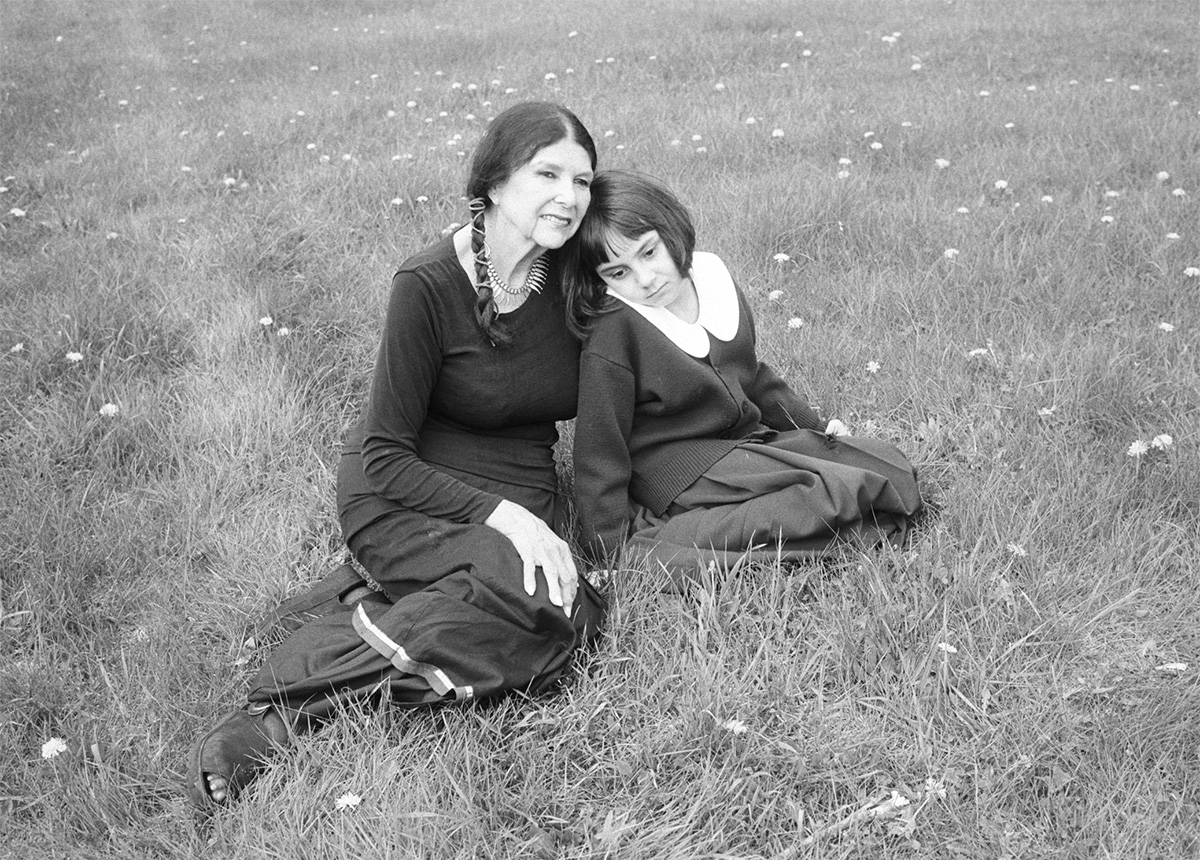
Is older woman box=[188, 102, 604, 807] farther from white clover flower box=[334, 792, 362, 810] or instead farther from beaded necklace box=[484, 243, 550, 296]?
white clover flower box=[334, 792, 362, 810]

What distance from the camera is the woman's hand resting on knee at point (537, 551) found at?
247 cm

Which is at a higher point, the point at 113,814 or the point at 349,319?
the point at 349,319

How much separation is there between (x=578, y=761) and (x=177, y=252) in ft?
11.9

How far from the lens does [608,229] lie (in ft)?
9.29

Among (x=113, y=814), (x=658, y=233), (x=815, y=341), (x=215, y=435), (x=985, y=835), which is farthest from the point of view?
(x=815, y=341)

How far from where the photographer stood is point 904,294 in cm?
423

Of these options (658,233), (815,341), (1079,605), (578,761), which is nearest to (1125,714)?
(1079,605)

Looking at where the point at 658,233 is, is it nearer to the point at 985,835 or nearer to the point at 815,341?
the point at 815,341

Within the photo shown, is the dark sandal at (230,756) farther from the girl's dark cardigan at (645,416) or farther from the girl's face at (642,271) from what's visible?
the girl's face at (642,271)

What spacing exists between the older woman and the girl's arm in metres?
0.12

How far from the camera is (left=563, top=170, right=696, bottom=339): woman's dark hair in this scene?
2820 millimetres

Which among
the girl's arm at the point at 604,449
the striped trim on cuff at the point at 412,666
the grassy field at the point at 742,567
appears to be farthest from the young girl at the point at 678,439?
the striped trim on cuff at the point at 412,666

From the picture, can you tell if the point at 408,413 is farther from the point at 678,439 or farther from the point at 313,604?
the point at 678,439

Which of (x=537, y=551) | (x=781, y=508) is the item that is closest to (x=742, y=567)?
(x=781, y=508)
